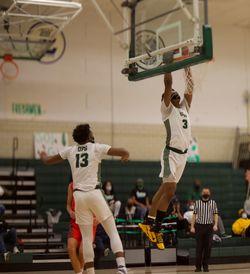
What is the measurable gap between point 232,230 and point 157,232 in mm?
9335

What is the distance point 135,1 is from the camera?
11.3 metres

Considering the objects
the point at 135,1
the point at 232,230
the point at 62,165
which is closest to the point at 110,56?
the point at 62,165

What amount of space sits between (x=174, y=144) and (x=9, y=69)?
13.2 m

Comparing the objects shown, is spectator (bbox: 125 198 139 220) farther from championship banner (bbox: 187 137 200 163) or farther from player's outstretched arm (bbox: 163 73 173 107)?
player's outstretched arm (bbox: 163 73 173 107)

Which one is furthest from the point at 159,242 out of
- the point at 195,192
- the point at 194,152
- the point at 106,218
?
the point at 194,152

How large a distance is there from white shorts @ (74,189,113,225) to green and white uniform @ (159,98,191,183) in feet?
3.84

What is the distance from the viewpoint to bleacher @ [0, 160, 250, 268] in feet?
64.5

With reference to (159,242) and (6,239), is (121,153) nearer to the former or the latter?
(159,242)

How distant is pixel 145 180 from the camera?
68.7 feet

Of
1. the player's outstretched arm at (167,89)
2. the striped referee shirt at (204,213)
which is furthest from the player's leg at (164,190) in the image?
the striped referee shirt at (204,213)

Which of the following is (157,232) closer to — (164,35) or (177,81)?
(164,35)

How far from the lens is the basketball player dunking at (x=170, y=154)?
903 cm

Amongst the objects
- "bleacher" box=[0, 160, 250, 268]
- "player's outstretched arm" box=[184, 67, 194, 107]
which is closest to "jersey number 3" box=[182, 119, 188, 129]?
"player's outstretched arm" box=[184, 67, 194, 107]

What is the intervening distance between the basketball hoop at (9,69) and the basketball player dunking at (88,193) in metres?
13.0
